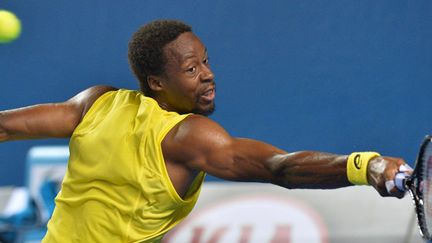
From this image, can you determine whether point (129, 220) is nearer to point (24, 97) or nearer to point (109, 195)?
point (109, 195)

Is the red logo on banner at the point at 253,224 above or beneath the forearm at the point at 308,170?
beneath

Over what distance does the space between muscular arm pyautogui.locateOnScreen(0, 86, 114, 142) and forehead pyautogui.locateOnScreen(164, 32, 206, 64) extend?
30 centimetres

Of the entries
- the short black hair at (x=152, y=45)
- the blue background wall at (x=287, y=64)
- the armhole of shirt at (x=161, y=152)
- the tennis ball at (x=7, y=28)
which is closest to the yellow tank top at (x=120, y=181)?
the armhole of shirt at (x=161, y=152)

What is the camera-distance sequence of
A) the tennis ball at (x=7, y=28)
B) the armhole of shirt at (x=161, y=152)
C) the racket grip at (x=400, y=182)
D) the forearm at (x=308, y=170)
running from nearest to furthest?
the racket grip at (x=400, y=182), the forearm at (x=308, y=170), the armhole of shirt at (x=161, y=152), the tennis ball at (x=7, y=28)

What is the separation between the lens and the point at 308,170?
9.94ft

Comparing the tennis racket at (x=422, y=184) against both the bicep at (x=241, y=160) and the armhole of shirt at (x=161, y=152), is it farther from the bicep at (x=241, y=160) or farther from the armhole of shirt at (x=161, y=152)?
the armhole of shirt at (x=161, y=152)

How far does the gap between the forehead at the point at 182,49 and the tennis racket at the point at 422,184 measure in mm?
1008

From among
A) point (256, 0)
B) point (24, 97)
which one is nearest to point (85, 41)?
point (24, 97)

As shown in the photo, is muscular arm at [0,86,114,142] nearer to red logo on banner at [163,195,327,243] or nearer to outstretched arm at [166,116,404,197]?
outstretched arm at [166,116,404,197]

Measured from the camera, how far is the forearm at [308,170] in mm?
2957

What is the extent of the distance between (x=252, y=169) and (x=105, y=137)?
52cm

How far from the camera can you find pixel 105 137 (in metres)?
3.38

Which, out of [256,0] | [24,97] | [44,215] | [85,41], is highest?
[256,0]

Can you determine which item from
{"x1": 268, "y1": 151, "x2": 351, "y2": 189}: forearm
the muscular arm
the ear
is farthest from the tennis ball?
{"x1": 268, "y1": 151, "x2": 351, "y2": 189}: forearm
